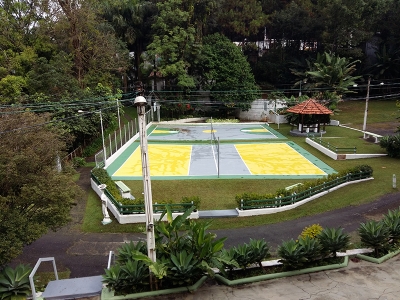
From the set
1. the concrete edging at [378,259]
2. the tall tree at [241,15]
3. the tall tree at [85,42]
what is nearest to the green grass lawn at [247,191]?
the concrete edging at [378,259]

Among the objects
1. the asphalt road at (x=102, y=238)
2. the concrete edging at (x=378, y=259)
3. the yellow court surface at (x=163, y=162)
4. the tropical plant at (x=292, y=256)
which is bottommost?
the asphalt road at (x=102, y=238)

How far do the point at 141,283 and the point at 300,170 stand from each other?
16.2 m

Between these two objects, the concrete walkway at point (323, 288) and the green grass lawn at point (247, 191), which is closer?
the concrete walkway at point (323, 288)

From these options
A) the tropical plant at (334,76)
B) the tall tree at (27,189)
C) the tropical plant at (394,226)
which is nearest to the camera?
the tall tree at (27,189)

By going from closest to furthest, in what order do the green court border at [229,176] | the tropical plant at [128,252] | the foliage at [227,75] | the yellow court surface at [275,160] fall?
the tropical plant at [128,252] → the green court border at [229,176] → the yellow court surface at [275,160] → the foliage at [227,75]

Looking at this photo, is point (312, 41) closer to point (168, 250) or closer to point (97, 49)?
point (97, 49)

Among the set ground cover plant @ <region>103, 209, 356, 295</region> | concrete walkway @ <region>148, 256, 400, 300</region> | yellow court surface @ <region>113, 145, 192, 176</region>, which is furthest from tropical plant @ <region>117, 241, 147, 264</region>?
yellow court surface @ <region>113, 145, 192, 176</region>

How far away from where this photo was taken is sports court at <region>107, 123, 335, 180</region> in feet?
71.5

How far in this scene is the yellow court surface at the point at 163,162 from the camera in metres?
22.4

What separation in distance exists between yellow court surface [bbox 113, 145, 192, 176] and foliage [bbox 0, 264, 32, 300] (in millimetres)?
13742

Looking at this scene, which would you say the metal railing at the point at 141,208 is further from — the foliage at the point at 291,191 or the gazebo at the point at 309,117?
the gazebo at the point at 309,117

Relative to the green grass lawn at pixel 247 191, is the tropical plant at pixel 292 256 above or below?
above

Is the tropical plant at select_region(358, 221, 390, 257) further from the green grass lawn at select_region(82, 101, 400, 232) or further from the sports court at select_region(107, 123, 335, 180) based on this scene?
the sports court at select_region(107, 123, 335, 180)

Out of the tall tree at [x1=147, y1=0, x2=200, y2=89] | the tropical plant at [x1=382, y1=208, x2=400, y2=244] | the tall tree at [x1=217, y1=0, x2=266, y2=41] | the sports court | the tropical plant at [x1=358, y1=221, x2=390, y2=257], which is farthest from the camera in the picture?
the tall tree at [x1=217, y1=0, x2=266, y2=41]
